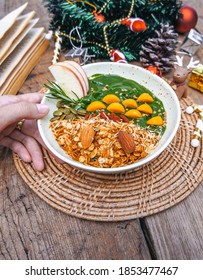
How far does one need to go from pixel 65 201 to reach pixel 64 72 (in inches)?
16.8

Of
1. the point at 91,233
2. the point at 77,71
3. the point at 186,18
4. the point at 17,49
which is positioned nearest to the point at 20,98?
the point at 77,71

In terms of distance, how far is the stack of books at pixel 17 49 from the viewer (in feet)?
4.06

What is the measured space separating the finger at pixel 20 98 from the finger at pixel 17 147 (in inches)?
4.6

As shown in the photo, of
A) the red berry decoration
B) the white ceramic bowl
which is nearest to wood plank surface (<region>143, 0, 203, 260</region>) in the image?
the white ceramic bowl

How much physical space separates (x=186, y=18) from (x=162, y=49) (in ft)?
0.85

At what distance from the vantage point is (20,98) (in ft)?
3.57

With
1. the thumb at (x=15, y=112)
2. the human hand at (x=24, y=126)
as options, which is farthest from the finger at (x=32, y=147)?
the thumb at (x=15, y=112)

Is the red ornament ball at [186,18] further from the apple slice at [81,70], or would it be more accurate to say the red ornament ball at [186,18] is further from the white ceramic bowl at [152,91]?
the apple slice at [81,70]

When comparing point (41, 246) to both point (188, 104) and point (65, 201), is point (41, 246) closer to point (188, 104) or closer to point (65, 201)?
point (65, 201)

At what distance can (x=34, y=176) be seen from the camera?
101 centimetres

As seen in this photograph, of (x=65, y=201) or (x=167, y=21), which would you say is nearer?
(x=65, y=201)

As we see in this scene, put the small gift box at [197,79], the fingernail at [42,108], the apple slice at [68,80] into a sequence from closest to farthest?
the fingernail at [42,108] < the apple slice at [68,80] < the small gift box at [197,79]

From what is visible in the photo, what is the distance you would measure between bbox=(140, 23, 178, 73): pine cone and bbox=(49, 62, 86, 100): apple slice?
14.4 inches
